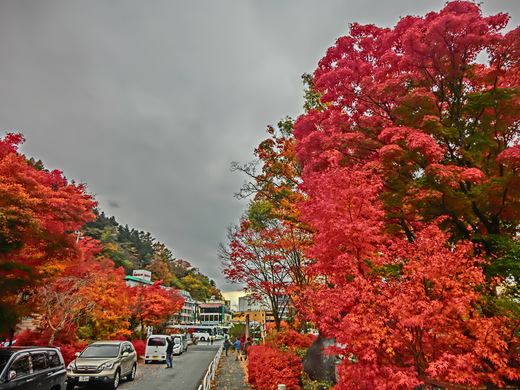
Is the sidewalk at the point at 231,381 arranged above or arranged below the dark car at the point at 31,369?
below

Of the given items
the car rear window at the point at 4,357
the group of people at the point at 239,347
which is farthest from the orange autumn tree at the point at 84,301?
the group of people at the point at 239,347

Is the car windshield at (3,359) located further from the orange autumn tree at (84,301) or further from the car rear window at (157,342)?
the car rear window at (157,342)

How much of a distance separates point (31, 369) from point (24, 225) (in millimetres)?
3516

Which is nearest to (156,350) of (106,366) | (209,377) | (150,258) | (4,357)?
(106,366)

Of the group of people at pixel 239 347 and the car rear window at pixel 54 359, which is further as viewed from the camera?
the group of people at pixel 239 347

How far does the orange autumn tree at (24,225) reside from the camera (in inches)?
324

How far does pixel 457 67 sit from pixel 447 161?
7.40 ft

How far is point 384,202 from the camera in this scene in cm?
771

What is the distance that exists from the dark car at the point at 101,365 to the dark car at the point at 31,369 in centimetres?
282

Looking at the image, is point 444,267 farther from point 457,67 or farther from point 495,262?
point 457,67

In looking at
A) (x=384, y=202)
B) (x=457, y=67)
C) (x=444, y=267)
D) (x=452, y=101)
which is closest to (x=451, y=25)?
(x=457, y=67)

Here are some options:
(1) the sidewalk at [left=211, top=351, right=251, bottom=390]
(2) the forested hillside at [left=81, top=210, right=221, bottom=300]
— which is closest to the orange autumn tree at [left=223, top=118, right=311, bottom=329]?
(1) the sidewalk at [left=211, top=351, right=251, bottom=390]

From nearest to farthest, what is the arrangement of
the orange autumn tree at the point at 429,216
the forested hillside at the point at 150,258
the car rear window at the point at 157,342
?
the orange autumn tree at the point at 429,216
the car rear window at the point at 157,342
the forested hillside at the point at 150,258

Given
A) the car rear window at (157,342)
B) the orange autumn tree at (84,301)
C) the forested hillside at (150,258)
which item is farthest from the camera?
the forested hillside at (150,258)
